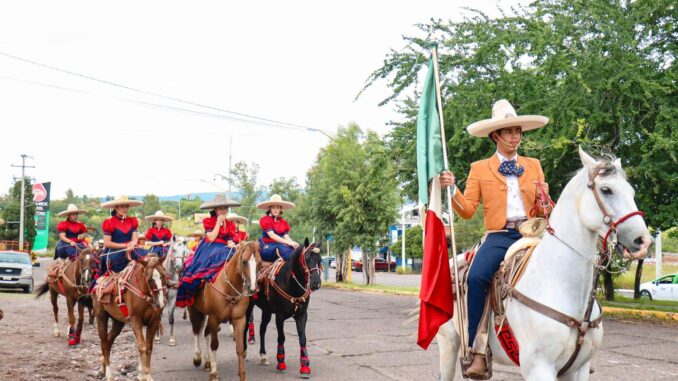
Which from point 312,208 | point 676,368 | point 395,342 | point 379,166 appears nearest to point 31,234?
point 312,208

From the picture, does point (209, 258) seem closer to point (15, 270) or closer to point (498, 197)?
point (498, 197)

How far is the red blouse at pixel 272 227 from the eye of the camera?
11258 mm

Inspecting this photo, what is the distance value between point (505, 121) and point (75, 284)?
10.7 meters

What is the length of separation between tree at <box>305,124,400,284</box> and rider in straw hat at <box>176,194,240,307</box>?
702 inches

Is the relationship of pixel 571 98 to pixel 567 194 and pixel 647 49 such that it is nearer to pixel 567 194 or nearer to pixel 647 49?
pixel 647 49

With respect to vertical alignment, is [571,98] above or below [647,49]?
below

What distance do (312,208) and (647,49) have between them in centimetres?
2027

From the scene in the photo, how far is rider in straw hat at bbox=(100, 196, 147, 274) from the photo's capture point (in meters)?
10.1

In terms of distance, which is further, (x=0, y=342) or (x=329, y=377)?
(x=0, y=342)

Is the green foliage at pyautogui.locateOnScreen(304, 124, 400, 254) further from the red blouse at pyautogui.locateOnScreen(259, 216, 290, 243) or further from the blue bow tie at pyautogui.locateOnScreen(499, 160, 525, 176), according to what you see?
the blue bow tie at pyautogui.locateOnScreen(499, 160, 525, 176)

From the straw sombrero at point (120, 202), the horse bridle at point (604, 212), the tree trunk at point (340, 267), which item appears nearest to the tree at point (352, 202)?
the tree trunk at point (340, 267)

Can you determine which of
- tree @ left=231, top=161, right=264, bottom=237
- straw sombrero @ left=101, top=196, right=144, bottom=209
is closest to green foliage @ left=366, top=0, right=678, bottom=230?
straw sombrero @ left=101, top=196, right=144, bottom=209

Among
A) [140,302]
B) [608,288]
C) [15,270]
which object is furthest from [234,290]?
[15,270]

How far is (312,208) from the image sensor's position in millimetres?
32438
